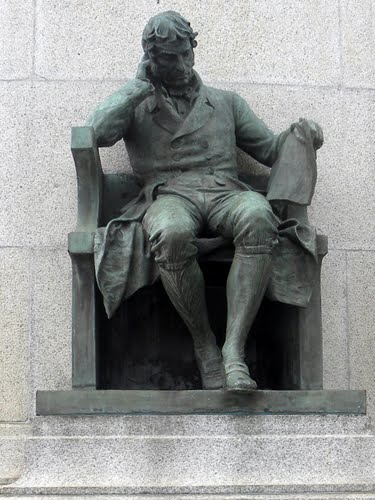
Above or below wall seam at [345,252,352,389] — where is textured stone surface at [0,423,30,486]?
below

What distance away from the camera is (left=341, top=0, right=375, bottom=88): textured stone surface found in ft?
22.3

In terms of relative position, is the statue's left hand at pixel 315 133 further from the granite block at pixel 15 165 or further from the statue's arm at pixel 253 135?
the granite block at pixel 15 165

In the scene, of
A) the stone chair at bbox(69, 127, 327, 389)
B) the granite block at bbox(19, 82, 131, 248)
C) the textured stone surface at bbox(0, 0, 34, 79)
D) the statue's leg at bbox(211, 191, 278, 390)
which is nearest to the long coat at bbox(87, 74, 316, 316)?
the stone chair at bbox(69, 127, 327, 389)

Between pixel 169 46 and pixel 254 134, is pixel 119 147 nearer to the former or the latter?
pixel 254 134

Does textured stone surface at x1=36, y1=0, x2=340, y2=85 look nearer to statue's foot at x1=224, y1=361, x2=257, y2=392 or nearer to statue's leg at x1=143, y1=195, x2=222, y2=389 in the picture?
statue's leg at x1=143, y1=195, x2=222, y2=389

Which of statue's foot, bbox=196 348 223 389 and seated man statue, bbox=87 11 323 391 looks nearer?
seated man statue, bbox=87 11 323 391

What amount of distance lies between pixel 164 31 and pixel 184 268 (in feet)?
3.80

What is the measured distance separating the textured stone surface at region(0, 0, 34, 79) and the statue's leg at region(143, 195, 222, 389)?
54.5 inches

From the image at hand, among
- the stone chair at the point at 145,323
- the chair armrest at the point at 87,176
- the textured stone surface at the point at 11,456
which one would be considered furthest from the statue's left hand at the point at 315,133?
the textured stone surface at the point at 11,456

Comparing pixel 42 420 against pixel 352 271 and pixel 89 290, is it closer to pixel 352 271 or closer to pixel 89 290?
pixel 89 290

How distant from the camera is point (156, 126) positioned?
6102mm

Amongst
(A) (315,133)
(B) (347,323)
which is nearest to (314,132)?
(A) (315,133)

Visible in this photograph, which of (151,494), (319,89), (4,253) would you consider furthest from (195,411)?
(319,89)

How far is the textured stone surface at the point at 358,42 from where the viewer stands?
6.81m
